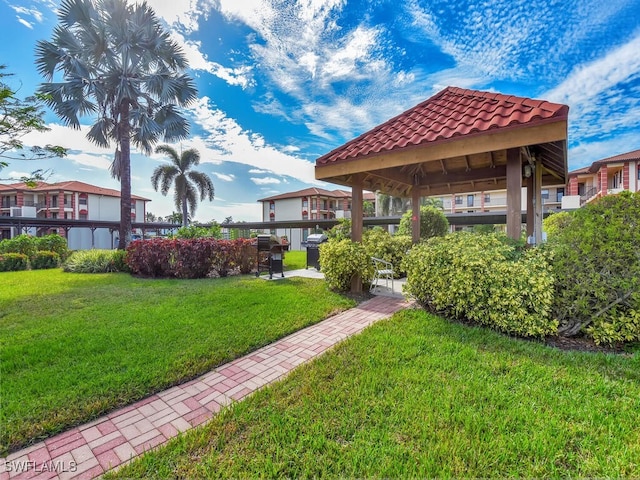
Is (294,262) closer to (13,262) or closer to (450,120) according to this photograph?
(450,120)

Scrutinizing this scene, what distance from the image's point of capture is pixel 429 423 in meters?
2.14

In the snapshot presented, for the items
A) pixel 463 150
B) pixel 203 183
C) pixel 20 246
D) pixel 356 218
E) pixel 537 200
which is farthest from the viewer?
pixel 203 183

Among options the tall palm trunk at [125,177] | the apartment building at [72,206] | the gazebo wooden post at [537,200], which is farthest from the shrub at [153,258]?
the apartment building at [72,206]

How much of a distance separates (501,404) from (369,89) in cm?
1008

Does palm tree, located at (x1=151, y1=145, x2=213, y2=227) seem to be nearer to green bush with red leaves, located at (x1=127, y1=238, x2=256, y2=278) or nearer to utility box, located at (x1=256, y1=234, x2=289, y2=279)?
green bush with red leaves, located at (x1=127, y1=238, x2=256, y2=278)

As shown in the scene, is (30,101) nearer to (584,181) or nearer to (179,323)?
(179,323)

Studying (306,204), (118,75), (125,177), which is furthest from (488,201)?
(118,75)

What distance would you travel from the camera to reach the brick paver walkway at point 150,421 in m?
1.89

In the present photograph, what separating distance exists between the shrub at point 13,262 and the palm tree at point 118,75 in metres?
3.73

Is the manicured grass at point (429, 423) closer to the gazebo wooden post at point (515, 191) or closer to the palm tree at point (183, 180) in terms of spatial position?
the gazebo wooden post at point (515, 191)

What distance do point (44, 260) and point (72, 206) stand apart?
31.1 meters

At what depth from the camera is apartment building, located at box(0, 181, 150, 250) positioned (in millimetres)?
33781

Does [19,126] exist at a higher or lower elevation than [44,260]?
higher

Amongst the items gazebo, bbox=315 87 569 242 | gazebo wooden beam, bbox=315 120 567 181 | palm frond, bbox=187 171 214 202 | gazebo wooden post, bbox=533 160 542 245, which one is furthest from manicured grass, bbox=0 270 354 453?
Answer: palm frond, bbox=187 171 214 202
